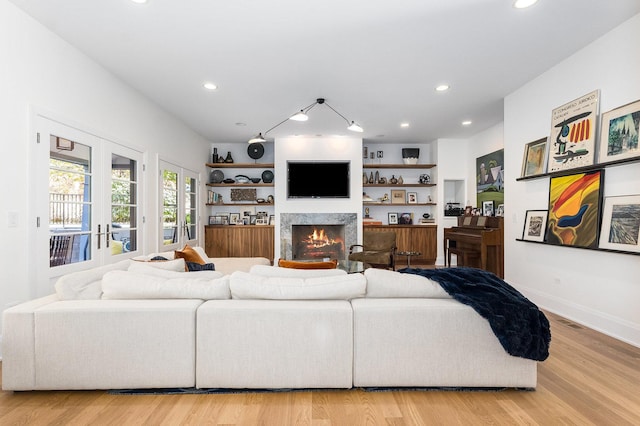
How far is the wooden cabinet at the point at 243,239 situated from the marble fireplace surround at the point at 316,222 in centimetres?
41

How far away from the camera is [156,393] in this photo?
1.98 m

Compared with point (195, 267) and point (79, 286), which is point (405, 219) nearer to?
point (195, 267)

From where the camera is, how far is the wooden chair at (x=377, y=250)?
553 centimetres

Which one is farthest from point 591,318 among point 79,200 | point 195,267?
point 79,200

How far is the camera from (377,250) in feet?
19.9

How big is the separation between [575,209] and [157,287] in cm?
381

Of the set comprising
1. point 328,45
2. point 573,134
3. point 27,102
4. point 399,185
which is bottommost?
point 399,185

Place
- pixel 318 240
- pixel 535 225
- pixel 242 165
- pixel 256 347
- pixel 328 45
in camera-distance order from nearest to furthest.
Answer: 1. pixel 256 347
2. pixel 328 45
3. pixel 535 225
4. pixel 318 240
5. pixel 242 165

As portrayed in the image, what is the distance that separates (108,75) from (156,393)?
11.4ft

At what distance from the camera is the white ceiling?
2.60 meters

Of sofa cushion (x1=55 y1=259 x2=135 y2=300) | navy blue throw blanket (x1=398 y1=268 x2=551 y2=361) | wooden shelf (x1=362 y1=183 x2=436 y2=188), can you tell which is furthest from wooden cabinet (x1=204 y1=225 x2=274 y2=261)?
navy blue throw blanket (x1=398 y1=268 x2=551 y2=361)

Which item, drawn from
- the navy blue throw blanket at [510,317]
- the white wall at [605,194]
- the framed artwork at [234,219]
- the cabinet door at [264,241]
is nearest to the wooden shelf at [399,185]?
the cabinet door at [264,241]

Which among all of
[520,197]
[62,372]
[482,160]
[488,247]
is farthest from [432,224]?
[62,372]

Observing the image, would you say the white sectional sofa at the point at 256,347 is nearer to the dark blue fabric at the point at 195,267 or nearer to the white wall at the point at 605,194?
the dark blue fabric at the point at 195,267
